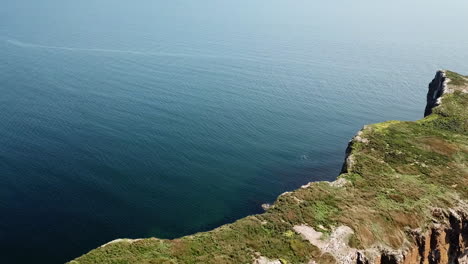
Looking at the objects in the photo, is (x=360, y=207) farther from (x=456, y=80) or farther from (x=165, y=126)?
(x=165, y=126)

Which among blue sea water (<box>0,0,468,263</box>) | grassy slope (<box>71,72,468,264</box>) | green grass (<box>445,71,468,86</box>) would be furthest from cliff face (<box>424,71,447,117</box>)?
blue sea water (<box>0,0,468,263</box>)

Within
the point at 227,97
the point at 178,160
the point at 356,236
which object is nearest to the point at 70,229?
the point at 178,160

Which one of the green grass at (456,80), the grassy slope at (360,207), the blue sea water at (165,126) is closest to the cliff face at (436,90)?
the green grass at (456,80)

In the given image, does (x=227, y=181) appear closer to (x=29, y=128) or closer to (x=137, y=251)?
(x=137, y=251)

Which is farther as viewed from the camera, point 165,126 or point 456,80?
point 165,126

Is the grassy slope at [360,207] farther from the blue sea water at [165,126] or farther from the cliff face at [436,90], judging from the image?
the blue sea water at [165,126]

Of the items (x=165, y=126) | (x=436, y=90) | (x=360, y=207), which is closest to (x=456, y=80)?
(x=436, y=90)
